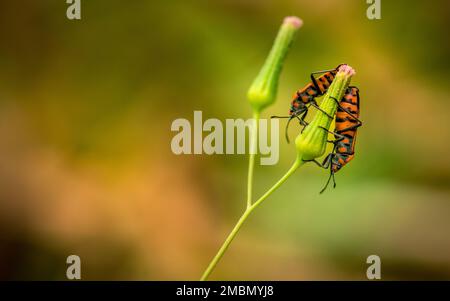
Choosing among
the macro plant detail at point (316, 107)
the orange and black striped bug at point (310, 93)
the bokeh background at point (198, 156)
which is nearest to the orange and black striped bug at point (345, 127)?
the macro plant detail at point (316, 107)

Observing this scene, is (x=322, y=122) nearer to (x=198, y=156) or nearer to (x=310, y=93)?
(x=310, y=93)

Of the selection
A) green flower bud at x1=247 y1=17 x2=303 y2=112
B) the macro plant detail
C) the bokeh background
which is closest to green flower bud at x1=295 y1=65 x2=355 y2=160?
the macro plant detail

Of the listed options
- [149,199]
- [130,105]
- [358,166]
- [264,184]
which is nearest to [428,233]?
[358,166]

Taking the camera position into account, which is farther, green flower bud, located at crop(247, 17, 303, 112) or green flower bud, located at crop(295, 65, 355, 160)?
green flower bud, located at crop(247, 17, 303, 112)

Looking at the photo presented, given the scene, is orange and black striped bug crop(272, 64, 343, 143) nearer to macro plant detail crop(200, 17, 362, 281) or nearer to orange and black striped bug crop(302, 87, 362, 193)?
macro plant detail crop(200, 17, 362, 281)

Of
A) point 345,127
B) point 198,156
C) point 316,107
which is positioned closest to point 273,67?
point 316,107
